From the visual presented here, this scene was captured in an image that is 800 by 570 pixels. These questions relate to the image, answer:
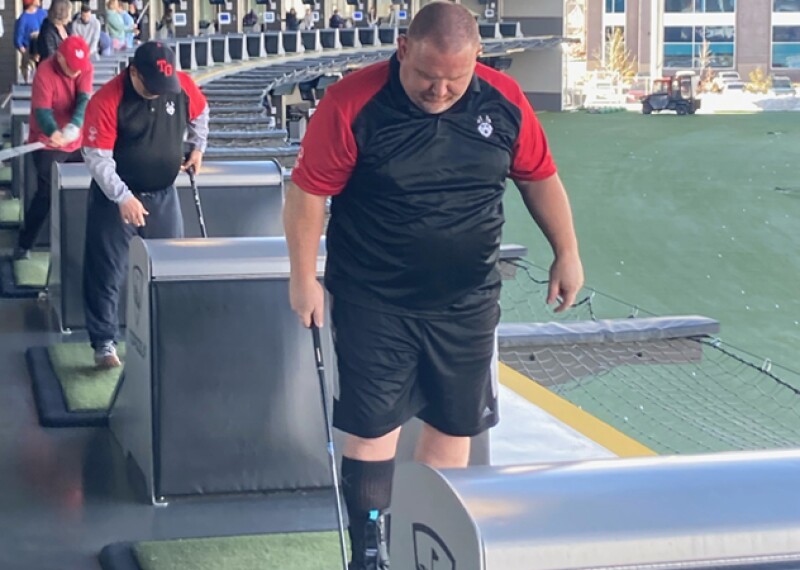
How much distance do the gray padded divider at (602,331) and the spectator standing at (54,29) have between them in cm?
482

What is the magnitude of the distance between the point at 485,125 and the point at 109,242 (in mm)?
3623

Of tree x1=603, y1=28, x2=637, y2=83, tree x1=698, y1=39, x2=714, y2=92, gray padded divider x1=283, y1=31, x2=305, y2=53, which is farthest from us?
tree x1=603, y1=28, x2=637, y2=83

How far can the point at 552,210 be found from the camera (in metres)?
4.12

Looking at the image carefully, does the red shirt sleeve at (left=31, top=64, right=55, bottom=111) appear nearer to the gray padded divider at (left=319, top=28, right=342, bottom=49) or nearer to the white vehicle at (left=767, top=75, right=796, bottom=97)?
the gray padded divider at (left=319, top=28, right=342, bottom=49)

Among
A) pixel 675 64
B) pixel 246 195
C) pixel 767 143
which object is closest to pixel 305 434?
pixel 246 195

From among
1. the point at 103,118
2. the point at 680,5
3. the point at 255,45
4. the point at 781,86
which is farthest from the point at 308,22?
the point at 680,5

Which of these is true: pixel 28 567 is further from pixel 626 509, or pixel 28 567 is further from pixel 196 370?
pixel 626 509

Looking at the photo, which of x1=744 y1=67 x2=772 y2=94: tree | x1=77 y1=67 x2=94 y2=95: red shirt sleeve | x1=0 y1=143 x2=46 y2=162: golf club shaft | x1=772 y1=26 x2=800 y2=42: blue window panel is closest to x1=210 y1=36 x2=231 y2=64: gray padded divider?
x1=0 y1=143 x2=46 y2=162: golf club shaft

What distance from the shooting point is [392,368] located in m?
3.98

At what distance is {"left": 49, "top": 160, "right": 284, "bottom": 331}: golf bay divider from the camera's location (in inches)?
327

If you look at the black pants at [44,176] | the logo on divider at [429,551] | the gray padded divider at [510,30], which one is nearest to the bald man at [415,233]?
the logo on divider at [429,551]

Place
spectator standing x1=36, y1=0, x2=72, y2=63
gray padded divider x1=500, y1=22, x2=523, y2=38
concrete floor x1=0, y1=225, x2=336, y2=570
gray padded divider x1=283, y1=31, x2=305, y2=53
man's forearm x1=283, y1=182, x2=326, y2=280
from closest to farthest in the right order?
man's forearm x1=283, y1=182, x2=326, y2=280 → concrete floor x1=0, y1=225, x2=336, y2=570 → spectator standing x1=36, y1=0, x2=72, y2=63 → gray padded divider x1=283, y1=31, x2=305, y2=53 → gray padded divider x1=500, y1=22, x2=523, y2=38

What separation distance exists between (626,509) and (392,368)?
170 centimetres

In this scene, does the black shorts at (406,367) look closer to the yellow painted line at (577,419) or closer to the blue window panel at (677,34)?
the yellow painted line at (577,419)
